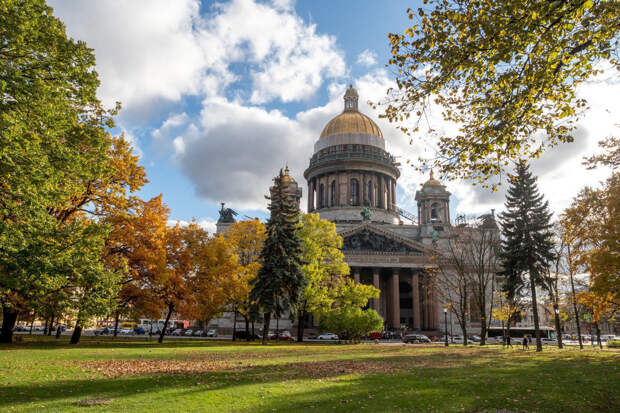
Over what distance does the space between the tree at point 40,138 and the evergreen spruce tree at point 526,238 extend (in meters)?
29.2

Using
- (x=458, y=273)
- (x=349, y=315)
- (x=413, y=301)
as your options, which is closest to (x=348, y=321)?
(x=349, y=315)

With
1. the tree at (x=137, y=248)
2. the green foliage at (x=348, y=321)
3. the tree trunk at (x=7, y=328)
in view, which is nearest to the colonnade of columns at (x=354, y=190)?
the green foliage at (x=348, y=321)

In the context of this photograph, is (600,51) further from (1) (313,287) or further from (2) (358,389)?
(1) (313,287)

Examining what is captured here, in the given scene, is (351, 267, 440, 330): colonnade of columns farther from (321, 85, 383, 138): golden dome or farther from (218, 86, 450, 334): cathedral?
(321, 85, 383, 138): golden dome

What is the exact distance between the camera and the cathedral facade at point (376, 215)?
2379 inches

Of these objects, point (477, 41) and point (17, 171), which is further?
point (17, 171)

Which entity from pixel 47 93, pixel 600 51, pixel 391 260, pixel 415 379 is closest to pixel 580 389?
pixel 415 379

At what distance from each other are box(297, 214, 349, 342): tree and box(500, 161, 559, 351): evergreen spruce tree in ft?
44.7

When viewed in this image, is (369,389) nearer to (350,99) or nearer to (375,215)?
(375,215)

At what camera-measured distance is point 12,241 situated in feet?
46.5

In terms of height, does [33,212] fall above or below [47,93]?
below

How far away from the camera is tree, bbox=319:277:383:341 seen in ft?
125

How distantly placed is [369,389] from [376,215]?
6556 centimetres

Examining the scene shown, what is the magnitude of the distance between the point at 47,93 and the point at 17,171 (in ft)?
9.34
